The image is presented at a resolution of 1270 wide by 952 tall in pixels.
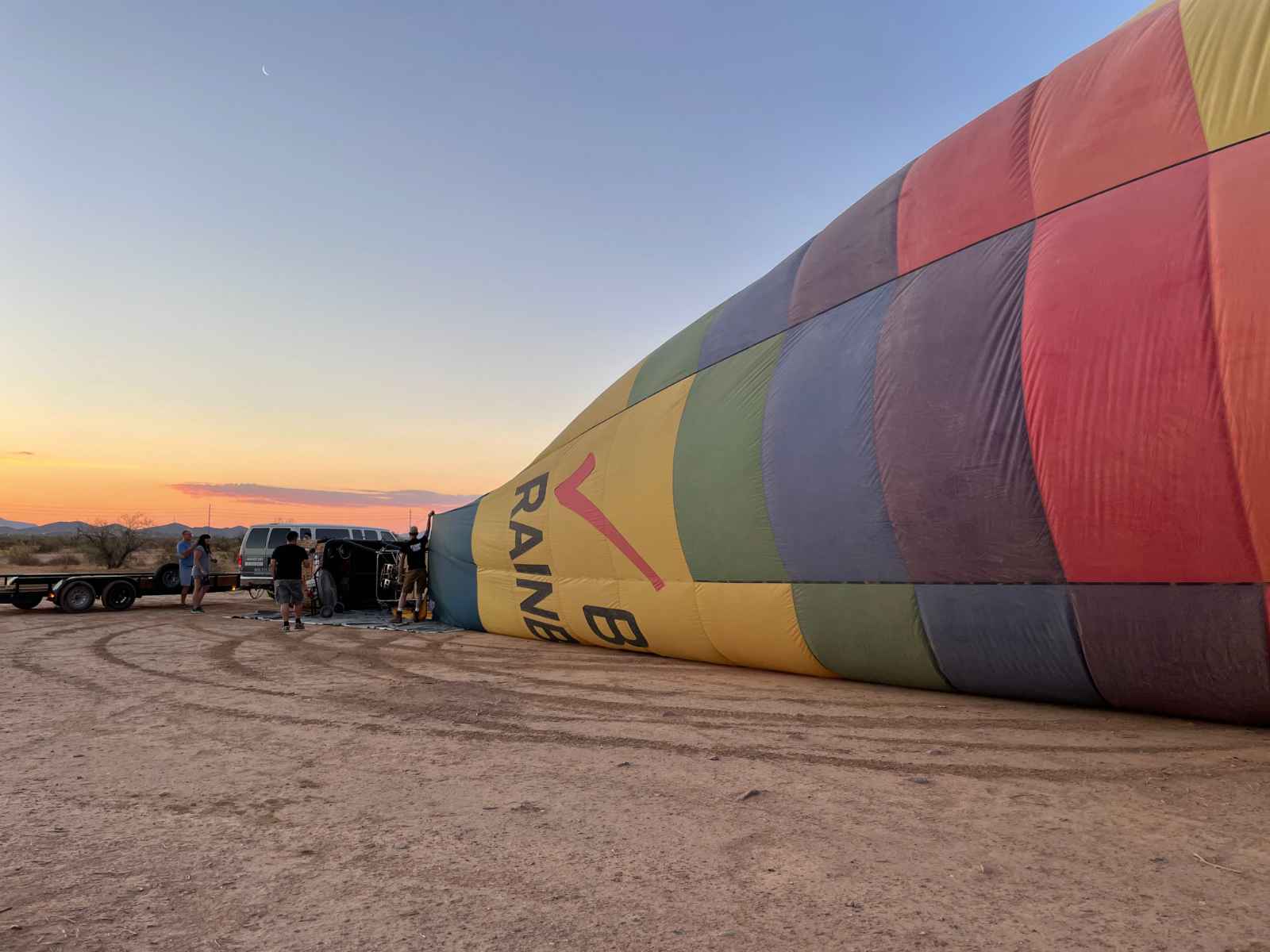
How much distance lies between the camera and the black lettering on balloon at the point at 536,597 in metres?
10.4

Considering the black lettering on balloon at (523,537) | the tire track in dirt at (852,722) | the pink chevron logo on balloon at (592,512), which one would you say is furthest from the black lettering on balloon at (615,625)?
the tire track in dirt at (852,722)

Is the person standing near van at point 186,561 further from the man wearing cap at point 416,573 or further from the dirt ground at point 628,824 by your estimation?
the dirt ground at point 628,824

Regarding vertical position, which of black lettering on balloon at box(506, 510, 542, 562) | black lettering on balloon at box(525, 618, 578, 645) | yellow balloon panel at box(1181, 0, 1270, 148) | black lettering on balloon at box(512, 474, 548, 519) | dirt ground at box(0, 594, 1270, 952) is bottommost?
dirt ground at box(0, 594, 1270, 952)

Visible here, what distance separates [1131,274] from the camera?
5094 millimetres

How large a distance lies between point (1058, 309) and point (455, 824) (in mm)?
4809

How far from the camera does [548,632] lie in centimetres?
1064

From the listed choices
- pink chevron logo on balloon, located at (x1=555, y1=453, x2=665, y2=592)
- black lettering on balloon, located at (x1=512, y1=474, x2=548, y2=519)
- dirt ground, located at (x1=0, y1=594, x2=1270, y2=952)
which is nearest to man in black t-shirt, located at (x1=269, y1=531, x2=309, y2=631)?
black lettering on balloon, located at (x1=512, y1=474, x2=548, y2=519)

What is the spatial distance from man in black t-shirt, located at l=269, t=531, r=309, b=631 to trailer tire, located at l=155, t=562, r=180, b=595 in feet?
19.3

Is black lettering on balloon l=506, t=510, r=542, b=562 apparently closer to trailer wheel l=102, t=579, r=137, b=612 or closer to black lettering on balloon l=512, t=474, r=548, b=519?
black lettering on balloon l=512, t=474, r=548, b=519

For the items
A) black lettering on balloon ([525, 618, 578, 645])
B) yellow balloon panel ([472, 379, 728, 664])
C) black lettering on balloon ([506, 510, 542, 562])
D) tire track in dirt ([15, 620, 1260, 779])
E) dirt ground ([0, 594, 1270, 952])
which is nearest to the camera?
dirt ground ([0, 594, 1270, 952])

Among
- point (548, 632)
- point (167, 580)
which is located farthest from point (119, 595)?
point (548, 632)

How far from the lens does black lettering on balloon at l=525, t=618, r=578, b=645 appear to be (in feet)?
34.0

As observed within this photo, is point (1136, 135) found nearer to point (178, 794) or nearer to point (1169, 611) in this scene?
point (1169, 611)

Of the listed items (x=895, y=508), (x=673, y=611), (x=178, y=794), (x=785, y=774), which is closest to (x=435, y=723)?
(x=178, y=794)
